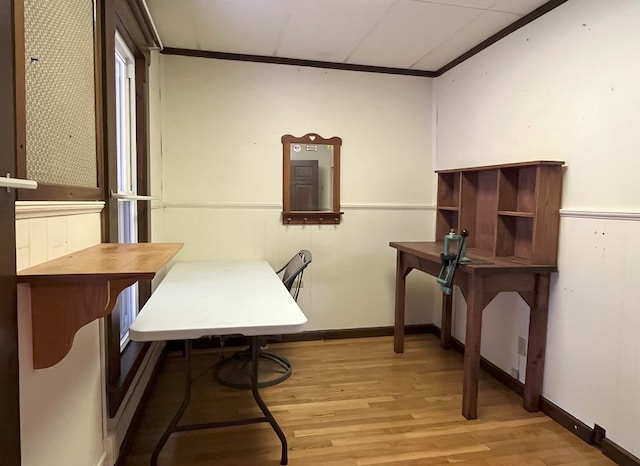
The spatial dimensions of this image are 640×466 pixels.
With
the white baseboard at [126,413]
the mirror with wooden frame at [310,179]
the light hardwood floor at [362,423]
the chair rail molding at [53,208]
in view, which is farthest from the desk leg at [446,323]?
the chair rail molding at [53,208]

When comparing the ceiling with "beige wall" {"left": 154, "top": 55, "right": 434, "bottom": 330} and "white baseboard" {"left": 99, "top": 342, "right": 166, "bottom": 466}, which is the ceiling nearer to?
"beige wall" {"left": 154, "top": 55, "right": 434, "bottom": 330}

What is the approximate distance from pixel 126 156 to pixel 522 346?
2.79 meters

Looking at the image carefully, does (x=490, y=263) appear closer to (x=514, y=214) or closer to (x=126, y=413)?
(x=514, y=214)

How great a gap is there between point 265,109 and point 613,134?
2.43 meters

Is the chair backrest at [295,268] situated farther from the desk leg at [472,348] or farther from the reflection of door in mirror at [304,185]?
the desk leg at [472,348]

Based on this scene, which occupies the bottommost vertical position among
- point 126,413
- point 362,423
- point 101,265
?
point 362,423

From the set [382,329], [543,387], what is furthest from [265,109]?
[543,387]

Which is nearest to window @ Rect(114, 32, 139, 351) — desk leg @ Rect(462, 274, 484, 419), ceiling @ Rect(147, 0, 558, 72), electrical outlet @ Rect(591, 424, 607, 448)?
ceiling @ Rect(147, 0, 558, 72)

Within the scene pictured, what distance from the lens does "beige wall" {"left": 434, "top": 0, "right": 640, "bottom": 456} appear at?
1.98 metres

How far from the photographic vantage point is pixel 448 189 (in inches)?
136

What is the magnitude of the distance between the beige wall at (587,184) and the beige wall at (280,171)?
1.05m

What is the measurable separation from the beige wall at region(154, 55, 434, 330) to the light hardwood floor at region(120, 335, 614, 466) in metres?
0.80

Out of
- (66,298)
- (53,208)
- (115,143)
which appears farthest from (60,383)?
(115,143)

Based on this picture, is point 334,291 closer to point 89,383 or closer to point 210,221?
point 210,221
